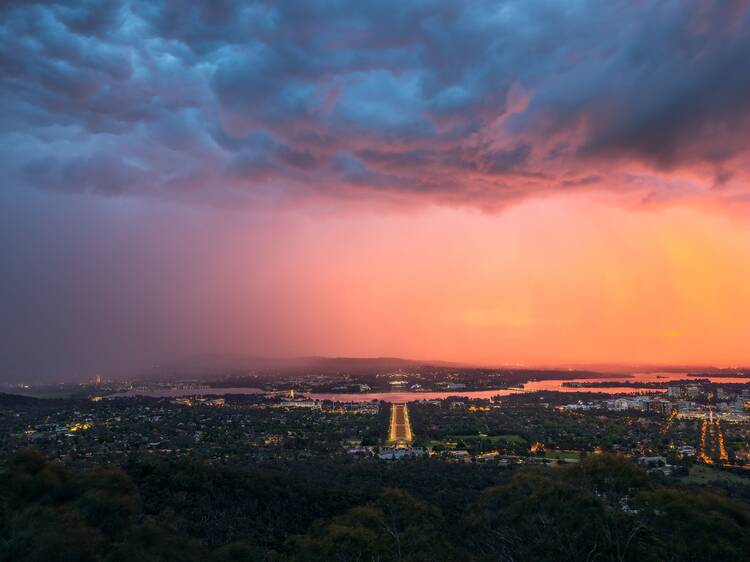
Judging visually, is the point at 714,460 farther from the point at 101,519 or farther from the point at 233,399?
the point at 233,399

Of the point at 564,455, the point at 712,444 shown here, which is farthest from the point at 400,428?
the point at 712,444

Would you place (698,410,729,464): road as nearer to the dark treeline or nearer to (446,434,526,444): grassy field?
(446,434,526,444): grassy field

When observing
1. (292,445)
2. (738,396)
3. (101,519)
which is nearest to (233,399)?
(292,445)

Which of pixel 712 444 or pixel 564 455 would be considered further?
pixel 712 444

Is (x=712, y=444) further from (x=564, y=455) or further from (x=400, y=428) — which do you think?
(x=400, y=428)

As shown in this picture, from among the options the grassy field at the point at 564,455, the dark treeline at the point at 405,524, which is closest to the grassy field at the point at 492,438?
the grassy field at the point at 564,455

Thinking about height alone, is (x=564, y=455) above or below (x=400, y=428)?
above
